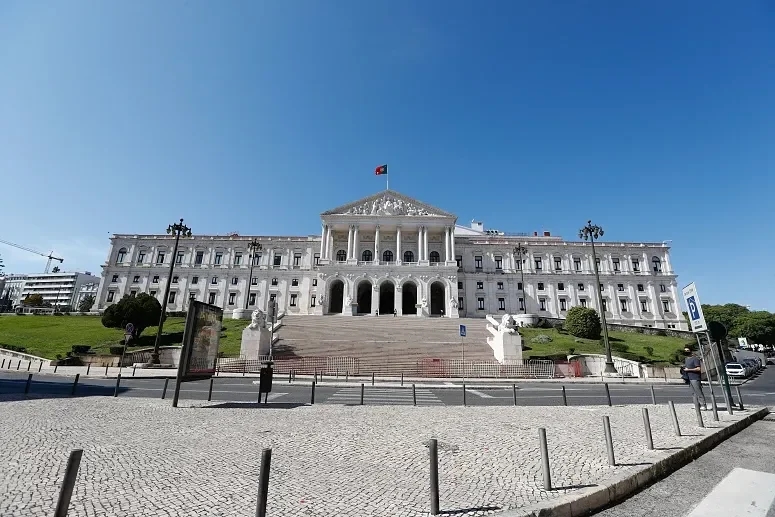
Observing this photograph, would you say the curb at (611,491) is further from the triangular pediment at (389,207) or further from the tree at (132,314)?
the triangular pediment at (389,207)

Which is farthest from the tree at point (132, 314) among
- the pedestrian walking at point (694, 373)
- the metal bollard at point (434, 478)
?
the pedestrian walking at point (694, 373)

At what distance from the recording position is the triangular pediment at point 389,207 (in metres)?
58.3

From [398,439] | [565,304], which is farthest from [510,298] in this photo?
[398,439]

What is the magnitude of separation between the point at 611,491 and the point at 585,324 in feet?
125

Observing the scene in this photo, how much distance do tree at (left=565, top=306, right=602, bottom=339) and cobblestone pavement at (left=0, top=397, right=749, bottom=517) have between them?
29.9 meters

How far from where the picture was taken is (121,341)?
3331 centimetres

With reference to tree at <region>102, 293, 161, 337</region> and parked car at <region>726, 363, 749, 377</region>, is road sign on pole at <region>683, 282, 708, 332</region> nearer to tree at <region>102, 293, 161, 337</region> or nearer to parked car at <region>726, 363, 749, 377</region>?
parked car at <region>726, 363, 749, 377</region>

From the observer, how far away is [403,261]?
186 feet

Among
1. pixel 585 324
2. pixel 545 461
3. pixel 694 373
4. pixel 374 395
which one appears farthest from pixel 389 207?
pixel 545 461

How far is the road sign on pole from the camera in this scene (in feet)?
35.6

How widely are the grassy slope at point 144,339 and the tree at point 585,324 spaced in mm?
1029

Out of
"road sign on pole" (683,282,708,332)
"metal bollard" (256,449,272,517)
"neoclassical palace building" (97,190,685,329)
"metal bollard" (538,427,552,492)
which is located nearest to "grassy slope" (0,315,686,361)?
"neoclassical palace building" (97,190,685,329)

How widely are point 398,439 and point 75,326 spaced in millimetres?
52025

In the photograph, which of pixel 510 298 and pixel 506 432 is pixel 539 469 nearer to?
pixel 506 432
